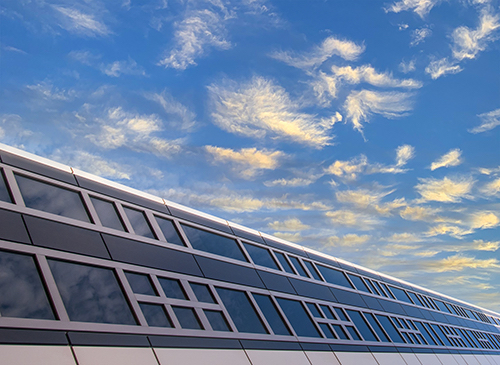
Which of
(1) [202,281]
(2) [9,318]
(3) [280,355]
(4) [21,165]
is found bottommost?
(3) [280,355]

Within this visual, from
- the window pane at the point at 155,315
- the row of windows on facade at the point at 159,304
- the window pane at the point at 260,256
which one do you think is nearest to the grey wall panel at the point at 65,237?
the row of windows on facade at the point at 159,304

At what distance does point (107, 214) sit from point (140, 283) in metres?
3.23

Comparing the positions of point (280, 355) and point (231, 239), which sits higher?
point (231, 239)

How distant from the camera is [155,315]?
12797mm

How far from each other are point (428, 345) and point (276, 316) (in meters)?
20.2

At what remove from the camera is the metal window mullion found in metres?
10.4

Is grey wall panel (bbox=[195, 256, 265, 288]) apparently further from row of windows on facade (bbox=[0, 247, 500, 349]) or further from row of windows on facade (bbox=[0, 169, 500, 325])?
row of windows on facade (bbox=[0, 169, 500, 325])

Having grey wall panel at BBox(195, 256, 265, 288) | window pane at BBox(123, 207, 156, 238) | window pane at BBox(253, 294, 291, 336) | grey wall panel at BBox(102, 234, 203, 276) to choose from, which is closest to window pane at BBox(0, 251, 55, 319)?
grey wall panel at BBox(102, 234, 203, 276)

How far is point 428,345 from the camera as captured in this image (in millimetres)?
31719

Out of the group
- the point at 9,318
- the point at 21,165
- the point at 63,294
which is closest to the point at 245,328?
the point at 63,294

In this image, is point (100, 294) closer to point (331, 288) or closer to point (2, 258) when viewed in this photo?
point (2, 258)

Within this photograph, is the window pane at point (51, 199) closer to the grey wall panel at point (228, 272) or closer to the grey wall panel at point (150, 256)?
the grey wall panel at point (150, 256)

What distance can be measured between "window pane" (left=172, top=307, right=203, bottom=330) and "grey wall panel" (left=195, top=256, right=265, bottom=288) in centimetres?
242

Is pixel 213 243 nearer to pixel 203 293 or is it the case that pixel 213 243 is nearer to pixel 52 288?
pixel 203 293
